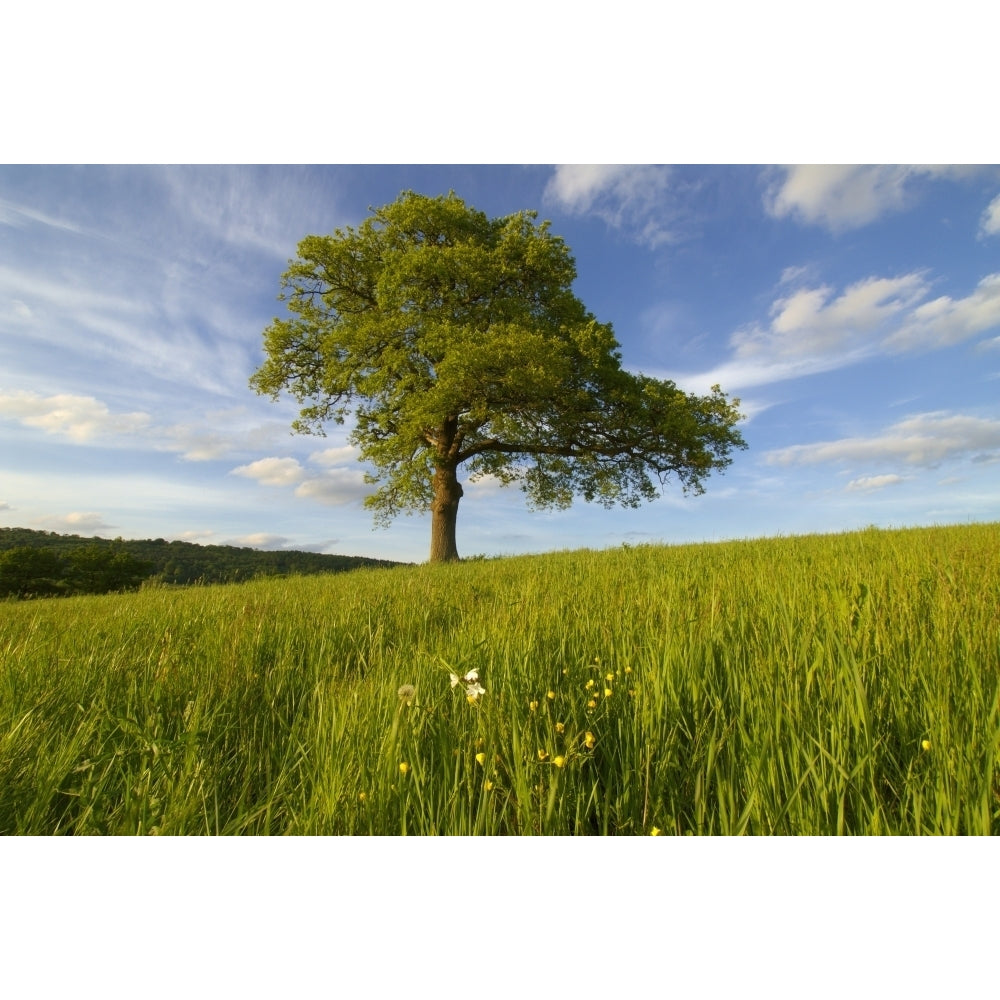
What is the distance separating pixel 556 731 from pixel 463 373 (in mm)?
15680

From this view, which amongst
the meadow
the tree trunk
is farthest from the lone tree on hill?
the meadow

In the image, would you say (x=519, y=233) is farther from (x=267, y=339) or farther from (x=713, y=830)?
(x=713, y=830)

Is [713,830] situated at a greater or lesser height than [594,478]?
lesser

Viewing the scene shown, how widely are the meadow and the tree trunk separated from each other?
16.1m

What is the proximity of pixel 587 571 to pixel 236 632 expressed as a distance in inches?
184

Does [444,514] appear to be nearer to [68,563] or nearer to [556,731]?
[556,731]

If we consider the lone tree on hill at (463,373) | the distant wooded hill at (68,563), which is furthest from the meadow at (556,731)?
the distant wooded hill at (68,563)

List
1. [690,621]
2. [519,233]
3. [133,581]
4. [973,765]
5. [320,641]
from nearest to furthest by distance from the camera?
[973,765]
[690,621]
[320,641]
[519,233]
[133,581]

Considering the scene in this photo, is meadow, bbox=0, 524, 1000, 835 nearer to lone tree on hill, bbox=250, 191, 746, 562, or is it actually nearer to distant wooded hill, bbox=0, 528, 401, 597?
lone tree on hill, bbox=250, 191, 746, 562

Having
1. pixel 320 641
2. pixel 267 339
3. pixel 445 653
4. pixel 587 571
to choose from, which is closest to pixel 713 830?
pixel 445 653

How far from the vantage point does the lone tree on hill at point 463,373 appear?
18.8 meters

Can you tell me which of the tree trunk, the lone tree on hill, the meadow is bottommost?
the meadow

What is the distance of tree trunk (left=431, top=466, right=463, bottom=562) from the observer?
20172mm

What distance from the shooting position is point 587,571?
766cm
